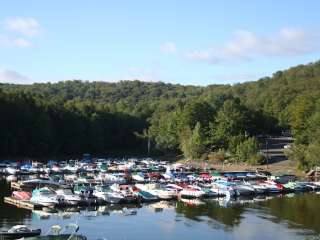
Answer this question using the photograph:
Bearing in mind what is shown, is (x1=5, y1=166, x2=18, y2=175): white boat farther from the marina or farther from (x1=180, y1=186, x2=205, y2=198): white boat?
(x1=180, y1=186, x2=205, y2=198): white boat

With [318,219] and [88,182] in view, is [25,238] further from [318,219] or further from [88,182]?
[88,182]

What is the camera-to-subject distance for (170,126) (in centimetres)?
13012

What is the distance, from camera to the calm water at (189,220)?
4294cm

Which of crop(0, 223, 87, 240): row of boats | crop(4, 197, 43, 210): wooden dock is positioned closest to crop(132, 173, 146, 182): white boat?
crop(4, 197, 43, 210): wooden dock

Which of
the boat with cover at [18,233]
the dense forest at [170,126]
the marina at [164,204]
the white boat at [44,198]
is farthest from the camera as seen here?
the dense forest at [170,126]

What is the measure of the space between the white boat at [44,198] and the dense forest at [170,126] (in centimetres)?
4047

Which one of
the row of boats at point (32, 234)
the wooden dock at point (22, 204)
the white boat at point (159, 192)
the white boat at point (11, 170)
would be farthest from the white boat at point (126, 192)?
the white boat at point (11, 170)

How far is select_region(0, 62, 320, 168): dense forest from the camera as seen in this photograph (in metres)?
99.5

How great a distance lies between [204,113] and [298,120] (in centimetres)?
3009

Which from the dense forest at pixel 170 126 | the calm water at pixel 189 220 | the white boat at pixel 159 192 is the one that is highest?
the dense forest at pixel 170 126

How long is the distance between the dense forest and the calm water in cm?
2901

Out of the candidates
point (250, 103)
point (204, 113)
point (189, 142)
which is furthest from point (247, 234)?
point (250, 103)

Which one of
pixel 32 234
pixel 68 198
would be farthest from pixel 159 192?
pixel 32 234

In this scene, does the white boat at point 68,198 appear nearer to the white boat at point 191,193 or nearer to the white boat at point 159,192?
the white boat at point 159,192
